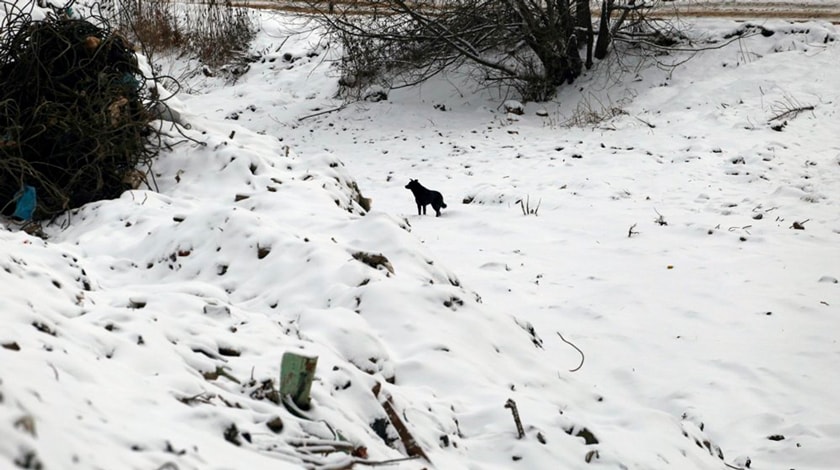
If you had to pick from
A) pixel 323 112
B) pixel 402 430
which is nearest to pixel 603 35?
pixel 323 112

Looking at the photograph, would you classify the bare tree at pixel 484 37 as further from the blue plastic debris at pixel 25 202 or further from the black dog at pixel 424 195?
the blue plastic debris at pixel 25 202

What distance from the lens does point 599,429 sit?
3.34 m

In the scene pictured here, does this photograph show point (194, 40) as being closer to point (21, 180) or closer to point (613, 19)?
point (613, 19)

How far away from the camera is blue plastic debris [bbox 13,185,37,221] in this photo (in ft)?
16.2

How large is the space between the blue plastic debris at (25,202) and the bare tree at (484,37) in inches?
331

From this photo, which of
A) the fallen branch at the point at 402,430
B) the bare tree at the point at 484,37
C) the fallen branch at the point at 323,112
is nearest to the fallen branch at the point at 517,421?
the fallen branch at the point at 402,430

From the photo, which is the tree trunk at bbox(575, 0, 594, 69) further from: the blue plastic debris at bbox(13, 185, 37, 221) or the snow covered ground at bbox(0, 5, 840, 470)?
the blue plastic debris at bbox(13, 185, 37, 221)

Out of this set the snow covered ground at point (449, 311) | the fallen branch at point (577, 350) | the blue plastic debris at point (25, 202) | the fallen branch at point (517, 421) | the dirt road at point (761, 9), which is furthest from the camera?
the dirt road at point (761, 9)

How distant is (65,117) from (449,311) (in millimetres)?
3219

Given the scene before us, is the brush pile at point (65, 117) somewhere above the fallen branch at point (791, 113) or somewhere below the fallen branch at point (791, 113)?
above

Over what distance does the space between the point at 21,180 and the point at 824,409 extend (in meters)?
5.18

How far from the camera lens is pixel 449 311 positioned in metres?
4.02

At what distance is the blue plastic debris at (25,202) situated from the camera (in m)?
4.94

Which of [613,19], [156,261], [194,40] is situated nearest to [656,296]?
[156,261]
